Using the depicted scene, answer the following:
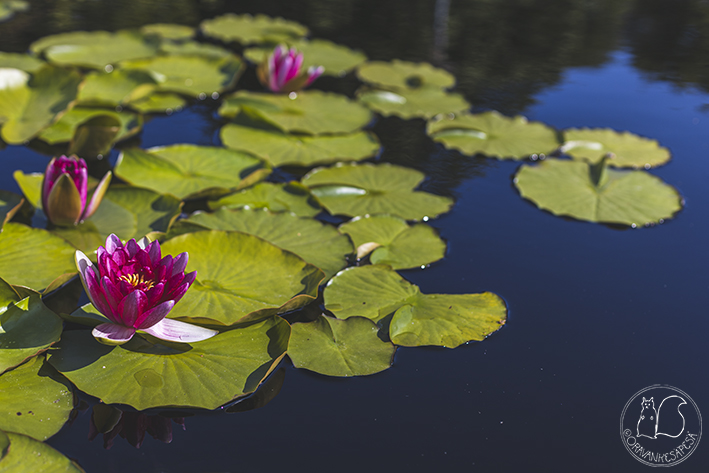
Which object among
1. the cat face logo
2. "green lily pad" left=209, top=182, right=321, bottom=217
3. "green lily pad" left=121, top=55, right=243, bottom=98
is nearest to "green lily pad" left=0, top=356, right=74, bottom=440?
"green lily pad" left=209, top=182, right=321, bottom=217

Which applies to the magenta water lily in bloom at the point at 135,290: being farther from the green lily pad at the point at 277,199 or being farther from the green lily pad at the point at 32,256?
the green lily pad at the point at 277,199

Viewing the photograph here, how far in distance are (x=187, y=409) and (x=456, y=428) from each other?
0.70m

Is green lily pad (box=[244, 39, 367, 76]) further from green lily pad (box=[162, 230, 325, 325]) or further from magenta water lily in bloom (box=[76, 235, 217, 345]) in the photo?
magenta water lily in bloom (box=[76, 235, 217, 345])

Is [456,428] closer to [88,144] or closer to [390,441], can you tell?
[390,441]

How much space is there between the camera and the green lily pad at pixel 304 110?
3033 mm

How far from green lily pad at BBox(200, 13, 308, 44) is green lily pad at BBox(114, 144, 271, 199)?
6.56 feet

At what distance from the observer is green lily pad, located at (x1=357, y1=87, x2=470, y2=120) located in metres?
3.36

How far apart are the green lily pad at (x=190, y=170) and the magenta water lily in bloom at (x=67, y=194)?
314 mm

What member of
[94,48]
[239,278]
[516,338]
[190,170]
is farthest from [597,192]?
[94,48]

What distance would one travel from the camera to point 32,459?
1221mm

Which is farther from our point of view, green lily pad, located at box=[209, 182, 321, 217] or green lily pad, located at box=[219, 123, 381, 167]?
green lily pad, located at box=[219, 123, 381, 167]

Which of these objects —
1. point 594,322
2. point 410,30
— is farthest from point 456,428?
point 410,30

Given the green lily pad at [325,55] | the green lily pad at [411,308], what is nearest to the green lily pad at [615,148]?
the green lily pad at [411,308]

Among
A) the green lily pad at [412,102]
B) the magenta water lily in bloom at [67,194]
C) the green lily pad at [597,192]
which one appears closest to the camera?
the magenta water lily in bloom at [67,194]
